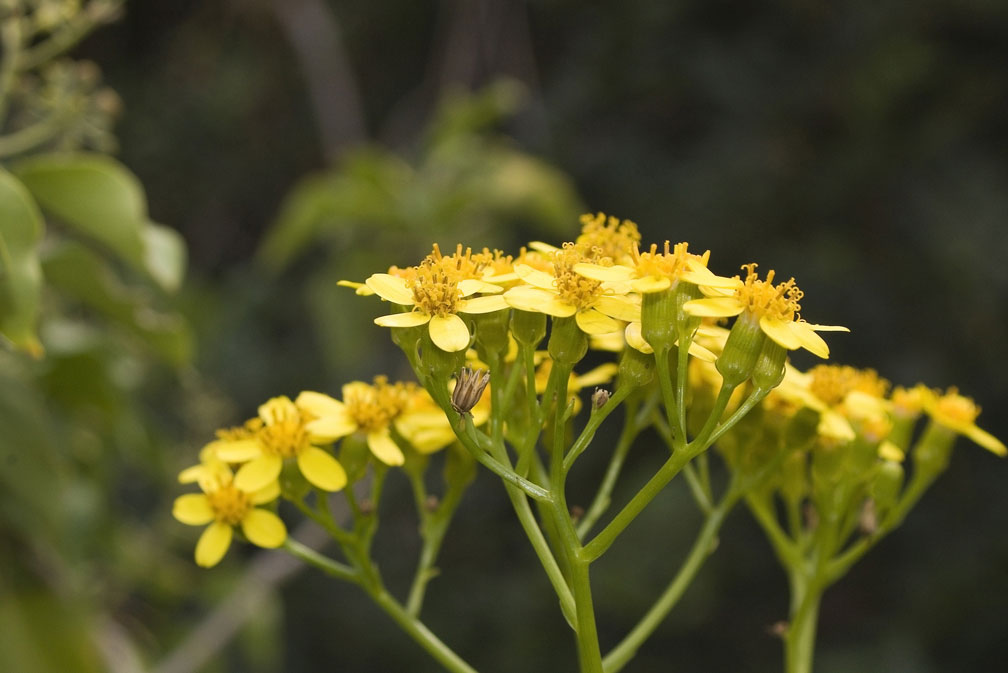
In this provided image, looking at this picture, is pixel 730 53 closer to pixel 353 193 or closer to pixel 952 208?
pixel 952 208

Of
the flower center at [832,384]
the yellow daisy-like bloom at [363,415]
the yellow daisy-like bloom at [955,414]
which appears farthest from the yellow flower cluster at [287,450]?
the yellow daisy-like bloom at [955,414]

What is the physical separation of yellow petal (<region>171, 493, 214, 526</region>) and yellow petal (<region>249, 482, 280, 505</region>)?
0.03m

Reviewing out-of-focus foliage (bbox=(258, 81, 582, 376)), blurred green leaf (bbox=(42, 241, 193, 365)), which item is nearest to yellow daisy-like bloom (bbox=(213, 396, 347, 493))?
blurred green leaf (bbox=(42, 241, 193, 365))

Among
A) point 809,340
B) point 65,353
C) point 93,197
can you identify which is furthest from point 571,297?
point 65,353

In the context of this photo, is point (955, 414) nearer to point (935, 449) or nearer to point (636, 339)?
point (935, 449)

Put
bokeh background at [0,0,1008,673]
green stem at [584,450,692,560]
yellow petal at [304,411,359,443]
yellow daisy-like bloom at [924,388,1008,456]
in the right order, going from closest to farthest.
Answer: green stem at [584,450,692,560], yellow petal at [304,411,359,443], yellow daisy-like bloom at [924,388,1008,456], bokeh background at [0,0,1008,673]

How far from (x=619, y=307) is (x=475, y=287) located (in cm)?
8

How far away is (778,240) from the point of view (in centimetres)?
240

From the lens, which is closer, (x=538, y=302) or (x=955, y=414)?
(x=538, y=302)

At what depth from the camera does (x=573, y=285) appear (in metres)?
0.47

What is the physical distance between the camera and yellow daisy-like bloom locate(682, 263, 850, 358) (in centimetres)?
45

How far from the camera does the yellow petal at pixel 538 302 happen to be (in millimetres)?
446

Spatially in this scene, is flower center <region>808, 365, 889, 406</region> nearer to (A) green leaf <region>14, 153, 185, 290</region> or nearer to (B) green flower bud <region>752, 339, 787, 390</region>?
(B) green flower bud <region>752, 339, 787, 390</region>

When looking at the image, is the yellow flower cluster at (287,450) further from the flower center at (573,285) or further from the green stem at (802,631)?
the green stem at (802,631)
